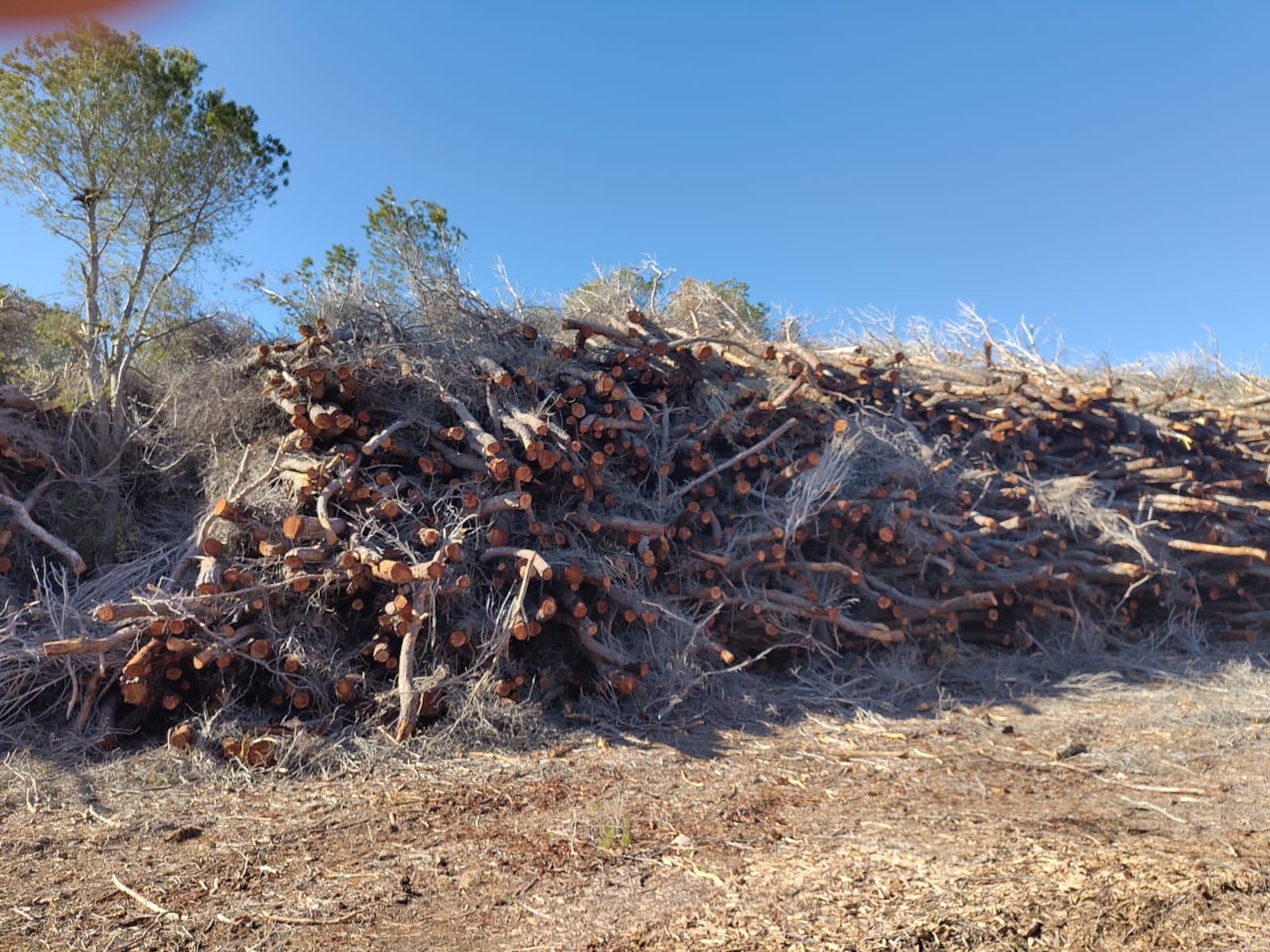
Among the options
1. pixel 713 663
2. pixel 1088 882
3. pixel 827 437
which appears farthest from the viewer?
pixel 827 437

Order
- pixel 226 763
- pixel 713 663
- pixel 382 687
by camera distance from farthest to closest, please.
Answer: pixel 713 663, pixel 382 687, pixel 226 763

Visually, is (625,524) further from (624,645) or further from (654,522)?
(624,645)

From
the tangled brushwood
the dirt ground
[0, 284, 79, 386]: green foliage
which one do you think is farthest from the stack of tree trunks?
[0, 284, 79, 386]: green foliage

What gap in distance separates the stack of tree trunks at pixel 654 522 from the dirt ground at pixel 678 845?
739 millimetres

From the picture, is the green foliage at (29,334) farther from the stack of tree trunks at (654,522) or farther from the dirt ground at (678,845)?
the dirt ground at (678,845)

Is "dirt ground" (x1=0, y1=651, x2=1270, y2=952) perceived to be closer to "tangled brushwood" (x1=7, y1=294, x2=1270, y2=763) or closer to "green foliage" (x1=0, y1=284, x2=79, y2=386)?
"tangled brushwood" (x1=7, y1=294, x2=1270, y2=763)

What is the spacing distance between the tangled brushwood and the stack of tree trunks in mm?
24

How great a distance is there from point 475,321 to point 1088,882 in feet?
17.6

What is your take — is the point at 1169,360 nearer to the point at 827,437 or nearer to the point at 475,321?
the point at 827,437

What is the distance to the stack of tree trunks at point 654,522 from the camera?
5164mm

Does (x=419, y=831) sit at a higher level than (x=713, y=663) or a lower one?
lower

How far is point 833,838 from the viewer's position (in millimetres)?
3658

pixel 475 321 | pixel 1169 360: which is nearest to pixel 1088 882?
pixel 475 321

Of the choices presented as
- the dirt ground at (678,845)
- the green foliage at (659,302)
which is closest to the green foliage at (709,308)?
the green foliage at (659,302)
